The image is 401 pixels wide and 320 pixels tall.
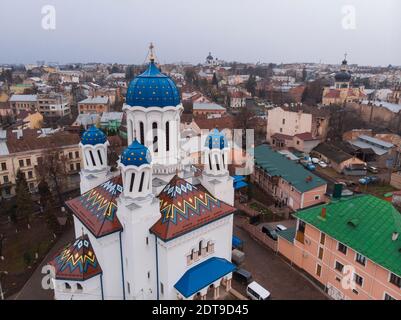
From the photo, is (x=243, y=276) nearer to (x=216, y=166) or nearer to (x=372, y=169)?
(x=216, y=166)

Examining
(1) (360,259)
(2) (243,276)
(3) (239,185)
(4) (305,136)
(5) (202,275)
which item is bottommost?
(2) (243,276)

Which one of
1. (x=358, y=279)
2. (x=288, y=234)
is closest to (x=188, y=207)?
(x=288, y=234)

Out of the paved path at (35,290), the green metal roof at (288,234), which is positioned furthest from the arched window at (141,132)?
the green metal roof at (288,234)

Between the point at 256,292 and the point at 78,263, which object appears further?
the point at 256,292

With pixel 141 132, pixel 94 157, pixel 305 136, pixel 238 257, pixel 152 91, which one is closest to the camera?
pixel 152 91

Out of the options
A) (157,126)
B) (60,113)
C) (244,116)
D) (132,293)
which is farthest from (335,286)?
(60,113)

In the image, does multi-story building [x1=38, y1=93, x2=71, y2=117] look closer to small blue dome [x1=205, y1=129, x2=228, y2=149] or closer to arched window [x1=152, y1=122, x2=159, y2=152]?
arched window [x1=152, y1=122, x2=159, y2=152]

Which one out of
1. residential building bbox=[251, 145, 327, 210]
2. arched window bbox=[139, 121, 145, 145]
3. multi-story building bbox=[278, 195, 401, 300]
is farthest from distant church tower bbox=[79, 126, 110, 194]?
residential building bbox=[251, 145, 327, 210]
